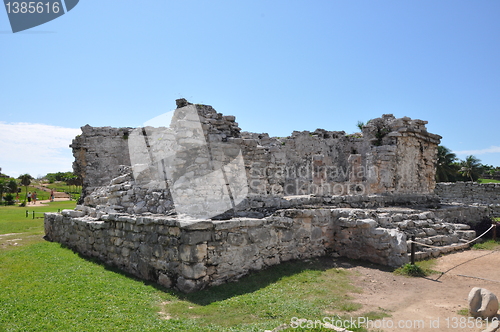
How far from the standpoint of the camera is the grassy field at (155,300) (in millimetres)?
4309

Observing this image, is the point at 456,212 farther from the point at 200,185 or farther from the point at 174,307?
the point at 174,307

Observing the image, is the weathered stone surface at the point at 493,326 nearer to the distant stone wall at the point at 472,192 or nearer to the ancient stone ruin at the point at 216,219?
the ancient stone ruin at the point at 216,219

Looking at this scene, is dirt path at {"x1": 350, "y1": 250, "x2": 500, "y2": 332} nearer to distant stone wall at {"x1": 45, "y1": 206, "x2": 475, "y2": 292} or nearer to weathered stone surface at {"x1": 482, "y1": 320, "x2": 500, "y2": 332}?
weathered stone surface at {"x1": 482, "y1": 320, "x2": 500, "y2": 332}

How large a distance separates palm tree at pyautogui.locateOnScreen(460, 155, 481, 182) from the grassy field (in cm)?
3624

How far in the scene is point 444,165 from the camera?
34125mm

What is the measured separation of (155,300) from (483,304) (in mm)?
4842

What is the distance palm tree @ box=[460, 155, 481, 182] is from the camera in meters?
35.8

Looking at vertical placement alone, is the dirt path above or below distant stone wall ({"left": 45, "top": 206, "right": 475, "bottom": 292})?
below

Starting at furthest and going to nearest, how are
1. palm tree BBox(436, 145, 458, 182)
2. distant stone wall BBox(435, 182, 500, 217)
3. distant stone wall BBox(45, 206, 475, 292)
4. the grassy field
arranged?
palm tree BBox(436, 145, 458, 182), distant stone wall BBox(435, 182, 500, 217), distant stone wall BBox(45, 206, 475, 292), the grassy field

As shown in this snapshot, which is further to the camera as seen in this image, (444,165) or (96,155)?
(444,165)

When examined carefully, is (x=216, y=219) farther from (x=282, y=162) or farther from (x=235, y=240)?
(x=282, y=162)

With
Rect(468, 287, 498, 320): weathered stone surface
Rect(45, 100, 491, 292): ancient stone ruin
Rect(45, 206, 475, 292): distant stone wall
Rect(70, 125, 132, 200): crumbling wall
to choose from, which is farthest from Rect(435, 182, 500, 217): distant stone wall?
Rect(70, 125, 132, 200): crumbling wall

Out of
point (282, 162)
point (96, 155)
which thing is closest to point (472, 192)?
point (282, 162)

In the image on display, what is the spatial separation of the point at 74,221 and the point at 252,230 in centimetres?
541
